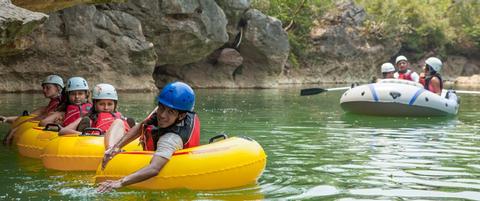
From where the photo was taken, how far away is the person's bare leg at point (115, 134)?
6387 mm

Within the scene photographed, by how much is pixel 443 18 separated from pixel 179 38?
79.5 feet

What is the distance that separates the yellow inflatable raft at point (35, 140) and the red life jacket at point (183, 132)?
2066 millimetres

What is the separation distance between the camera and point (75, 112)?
26.0 feet

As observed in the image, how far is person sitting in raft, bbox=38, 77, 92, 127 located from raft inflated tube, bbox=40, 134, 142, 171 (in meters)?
1.08

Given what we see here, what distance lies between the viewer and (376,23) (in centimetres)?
3803

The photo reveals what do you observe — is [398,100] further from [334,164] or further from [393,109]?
[334,164]

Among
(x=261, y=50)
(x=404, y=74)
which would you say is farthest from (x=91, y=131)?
(x=261, y=50)

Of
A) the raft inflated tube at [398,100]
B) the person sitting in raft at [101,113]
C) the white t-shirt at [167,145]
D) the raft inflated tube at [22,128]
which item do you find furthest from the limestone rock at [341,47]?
the white t-shirt at [167,145]

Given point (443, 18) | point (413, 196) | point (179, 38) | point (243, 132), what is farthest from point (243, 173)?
point (443, 18)

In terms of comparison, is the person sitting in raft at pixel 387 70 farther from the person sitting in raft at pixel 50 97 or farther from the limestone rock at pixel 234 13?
the limestone rock at pixel 234 13

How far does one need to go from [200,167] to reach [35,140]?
2976 mm

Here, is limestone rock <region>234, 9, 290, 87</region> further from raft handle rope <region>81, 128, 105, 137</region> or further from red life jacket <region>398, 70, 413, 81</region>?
raft handle rope <region>81, 128, 105, 137</region>

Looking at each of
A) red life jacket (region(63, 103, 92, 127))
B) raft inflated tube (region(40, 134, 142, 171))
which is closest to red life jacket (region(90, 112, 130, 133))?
raft inflated tube (region(40, 134, 142, 171))

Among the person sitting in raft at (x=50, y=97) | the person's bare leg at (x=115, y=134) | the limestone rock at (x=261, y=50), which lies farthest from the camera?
the limestone rock at (x=261, y=50)
